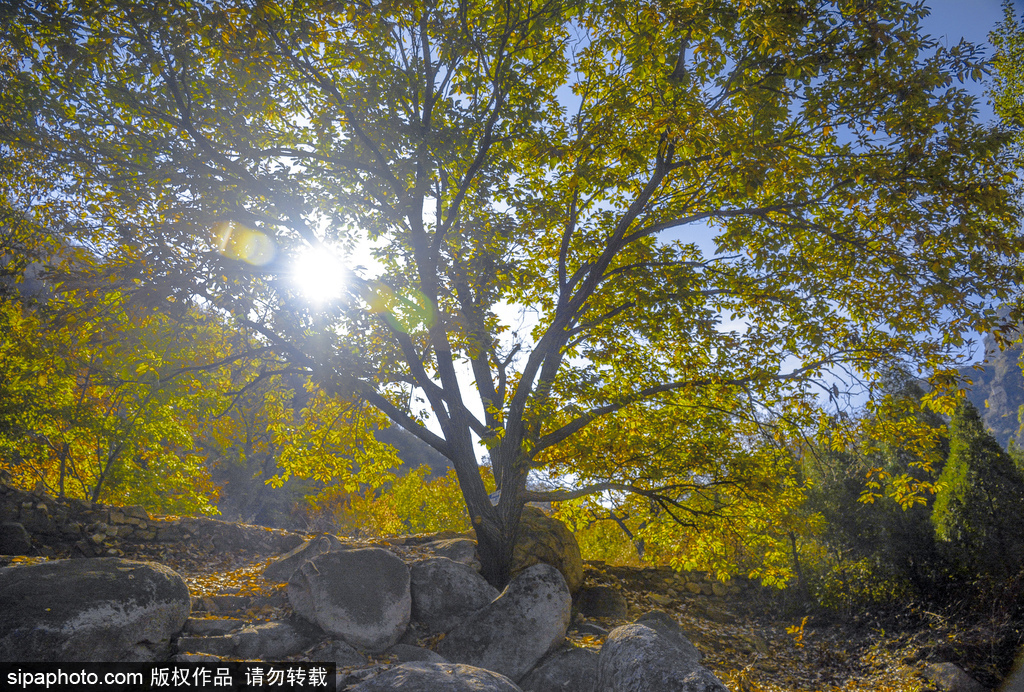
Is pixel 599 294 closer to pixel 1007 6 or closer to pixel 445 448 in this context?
pixel 445 448

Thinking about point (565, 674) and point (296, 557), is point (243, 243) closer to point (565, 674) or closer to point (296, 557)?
point (296, 557)

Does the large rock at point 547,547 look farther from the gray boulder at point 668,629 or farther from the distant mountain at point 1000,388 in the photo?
the distant mountain at point 1000,388

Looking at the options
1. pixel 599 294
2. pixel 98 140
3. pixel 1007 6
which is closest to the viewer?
pixel 98 140

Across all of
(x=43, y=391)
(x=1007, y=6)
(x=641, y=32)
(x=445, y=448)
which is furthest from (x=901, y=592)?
(x=43, y=391)

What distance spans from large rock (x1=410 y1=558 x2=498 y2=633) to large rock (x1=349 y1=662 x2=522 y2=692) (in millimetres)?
3161

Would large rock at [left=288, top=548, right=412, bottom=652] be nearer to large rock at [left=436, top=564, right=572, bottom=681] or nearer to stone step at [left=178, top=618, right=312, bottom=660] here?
stone step at [left=178, top=618, right=312, bottom=660]

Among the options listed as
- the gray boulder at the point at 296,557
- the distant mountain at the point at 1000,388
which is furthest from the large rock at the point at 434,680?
the distant mountain at the point at 1000,388

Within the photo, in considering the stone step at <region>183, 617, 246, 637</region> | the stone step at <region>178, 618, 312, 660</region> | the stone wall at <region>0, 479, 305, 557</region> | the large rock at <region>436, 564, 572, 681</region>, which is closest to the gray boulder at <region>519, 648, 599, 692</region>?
the large rock at <region>436, 564, 572, 681</region>

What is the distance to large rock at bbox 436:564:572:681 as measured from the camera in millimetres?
6145

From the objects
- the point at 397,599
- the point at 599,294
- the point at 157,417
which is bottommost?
the point at 397,599

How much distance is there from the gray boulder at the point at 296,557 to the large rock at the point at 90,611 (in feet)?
7.23

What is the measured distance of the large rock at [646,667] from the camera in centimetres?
426

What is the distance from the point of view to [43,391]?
1152cm

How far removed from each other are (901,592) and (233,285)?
15.0 meters
